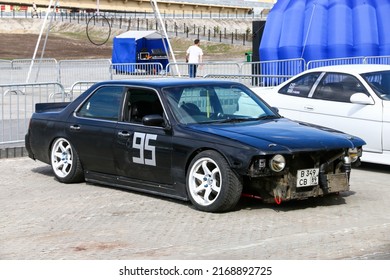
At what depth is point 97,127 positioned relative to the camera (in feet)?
33.4

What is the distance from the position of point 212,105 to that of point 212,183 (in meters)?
1.26

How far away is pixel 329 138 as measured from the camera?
916cm

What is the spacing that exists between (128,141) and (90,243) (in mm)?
2326

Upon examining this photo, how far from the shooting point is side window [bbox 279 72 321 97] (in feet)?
41.7

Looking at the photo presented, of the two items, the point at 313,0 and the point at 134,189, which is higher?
the point at 313,0

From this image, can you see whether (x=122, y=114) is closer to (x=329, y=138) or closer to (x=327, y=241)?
(x=329, y=138)

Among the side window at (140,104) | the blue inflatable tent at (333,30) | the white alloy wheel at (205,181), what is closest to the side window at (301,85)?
the side window at (140,104)

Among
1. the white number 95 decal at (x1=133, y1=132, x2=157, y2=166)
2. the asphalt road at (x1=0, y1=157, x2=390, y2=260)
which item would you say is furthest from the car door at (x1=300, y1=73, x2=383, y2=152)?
the white number 95 decal at (x1=133, y1=132, x2=157, y2=166)

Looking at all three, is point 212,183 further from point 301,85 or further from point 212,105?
point 301,85

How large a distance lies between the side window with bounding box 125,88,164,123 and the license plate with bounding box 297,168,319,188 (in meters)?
1.89

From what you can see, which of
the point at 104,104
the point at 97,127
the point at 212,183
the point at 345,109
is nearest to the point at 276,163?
the point at 212,183

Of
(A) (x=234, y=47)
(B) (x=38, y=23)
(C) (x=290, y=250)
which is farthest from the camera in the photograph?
(B) (x=38, y=23)

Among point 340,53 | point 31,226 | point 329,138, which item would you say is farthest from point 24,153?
point 340,53

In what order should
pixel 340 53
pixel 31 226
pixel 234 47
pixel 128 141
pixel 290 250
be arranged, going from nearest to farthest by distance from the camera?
pixel 290 250 → pixel 31 226 → pixel 128 141 → pixel 340 53 → pixel 234 47
